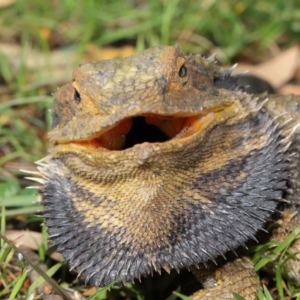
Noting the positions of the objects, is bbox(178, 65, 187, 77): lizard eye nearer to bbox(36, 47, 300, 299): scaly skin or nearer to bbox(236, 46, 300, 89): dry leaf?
bbox(36, 47, 300, 299): scaly skin

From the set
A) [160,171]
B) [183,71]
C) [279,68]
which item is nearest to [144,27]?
[279,68]

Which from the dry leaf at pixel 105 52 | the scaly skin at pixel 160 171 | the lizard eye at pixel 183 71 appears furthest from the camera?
the dry leaf at pixel 105 52

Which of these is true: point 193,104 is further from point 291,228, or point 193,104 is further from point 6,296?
point 6,296

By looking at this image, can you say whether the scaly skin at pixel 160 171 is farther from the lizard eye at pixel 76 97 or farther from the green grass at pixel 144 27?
the green grass at pixel 144 27

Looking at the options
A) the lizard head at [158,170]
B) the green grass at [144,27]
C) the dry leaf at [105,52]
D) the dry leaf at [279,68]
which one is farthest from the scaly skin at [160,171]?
the dry leaf at [105,52]

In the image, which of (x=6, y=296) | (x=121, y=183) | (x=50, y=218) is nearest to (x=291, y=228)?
(x=121, y=183)

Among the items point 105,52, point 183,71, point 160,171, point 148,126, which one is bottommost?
point 160,171

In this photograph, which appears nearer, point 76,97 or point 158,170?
point 158,170

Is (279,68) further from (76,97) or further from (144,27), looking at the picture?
(76,97)
